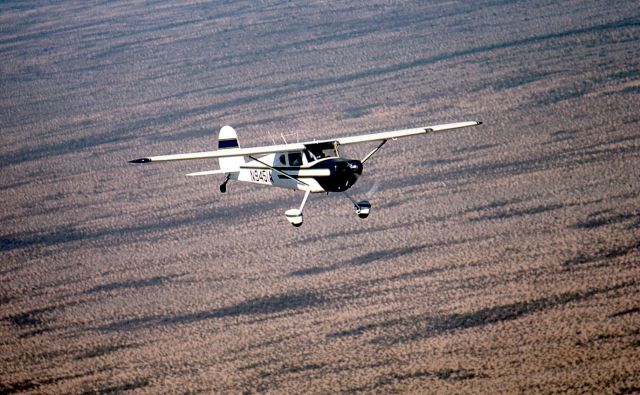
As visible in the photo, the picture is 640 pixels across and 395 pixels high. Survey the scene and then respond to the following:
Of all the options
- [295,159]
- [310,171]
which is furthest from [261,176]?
[310,171]

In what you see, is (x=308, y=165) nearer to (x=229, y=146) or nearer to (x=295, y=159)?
(x=295, y=159)

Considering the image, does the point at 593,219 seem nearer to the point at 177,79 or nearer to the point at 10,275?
the point at 10,275

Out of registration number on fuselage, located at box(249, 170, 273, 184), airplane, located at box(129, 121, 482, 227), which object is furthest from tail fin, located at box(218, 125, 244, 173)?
airplane, located at box(129, 121, 482, 227)

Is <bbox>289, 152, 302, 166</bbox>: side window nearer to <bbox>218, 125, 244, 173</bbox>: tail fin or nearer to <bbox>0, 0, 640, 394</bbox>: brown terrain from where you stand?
<bbox>218, 125, 244, 173</bbox>: tail fin

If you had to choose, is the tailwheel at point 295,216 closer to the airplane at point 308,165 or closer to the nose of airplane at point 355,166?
the airplane at point 308,165

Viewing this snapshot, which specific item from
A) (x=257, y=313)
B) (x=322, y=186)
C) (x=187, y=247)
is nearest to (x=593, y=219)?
(x=257, y=313)
